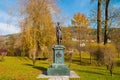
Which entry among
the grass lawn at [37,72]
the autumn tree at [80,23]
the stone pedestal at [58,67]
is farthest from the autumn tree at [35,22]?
the autumn tree at [80,23]

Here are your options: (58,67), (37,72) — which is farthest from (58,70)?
(37,72)

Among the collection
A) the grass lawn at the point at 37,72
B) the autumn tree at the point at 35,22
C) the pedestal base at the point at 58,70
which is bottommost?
the grass lawn at the point at 37,72

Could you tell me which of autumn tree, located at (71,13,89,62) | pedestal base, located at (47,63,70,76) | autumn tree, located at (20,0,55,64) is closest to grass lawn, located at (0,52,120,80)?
pedestal base, located at (47,63,70,76)

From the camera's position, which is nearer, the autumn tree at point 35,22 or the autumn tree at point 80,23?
the autumn tree at point 35,22

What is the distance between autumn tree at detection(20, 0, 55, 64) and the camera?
2755cm

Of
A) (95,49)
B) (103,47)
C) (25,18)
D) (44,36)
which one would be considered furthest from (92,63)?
(25,18)

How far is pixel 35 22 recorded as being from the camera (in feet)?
92.1

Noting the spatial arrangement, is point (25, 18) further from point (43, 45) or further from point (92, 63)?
point (92, 63)

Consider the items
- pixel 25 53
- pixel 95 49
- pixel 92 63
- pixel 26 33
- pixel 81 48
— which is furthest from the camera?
pixel 81 48

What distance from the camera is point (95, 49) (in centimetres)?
2147

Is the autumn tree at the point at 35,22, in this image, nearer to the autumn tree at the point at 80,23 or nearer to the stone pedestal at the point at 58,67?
the stone pedestal at the point at 58,67

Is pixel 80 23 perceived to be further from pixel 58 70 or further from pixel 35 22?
pixel 58 70

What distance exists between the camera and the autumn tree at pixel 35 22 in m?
27.6

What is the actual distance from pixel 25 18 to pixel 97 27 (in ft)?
29.7
